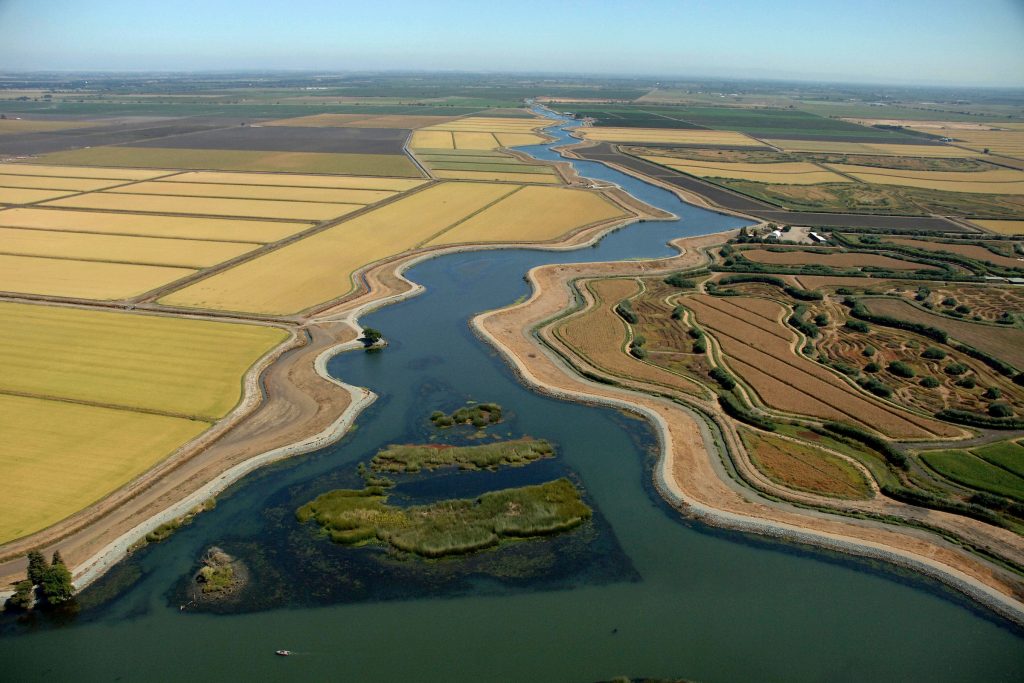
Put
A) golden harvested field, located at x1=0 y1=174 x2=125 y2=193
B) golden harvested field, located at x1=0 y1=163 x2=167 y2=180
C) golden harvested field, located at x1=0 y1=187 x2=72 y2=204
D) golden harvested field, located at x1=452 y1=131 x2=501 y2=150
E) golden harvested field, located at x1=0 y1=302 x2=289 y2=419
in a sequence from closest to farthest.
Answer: golden harvested field, located at x1=0 y1=302 x2=289 y2=419, golden harvested field, located at x1=0 y1=187 x2=72 y2=204, golden harvested field, located at x1=0 y1=174 x2=125 y2=193, golden harvested field, located at x1=0 y1=163 x2=167 y2=180, golden harvested field, located at x1=452 y1=131 x2=501 y2=150

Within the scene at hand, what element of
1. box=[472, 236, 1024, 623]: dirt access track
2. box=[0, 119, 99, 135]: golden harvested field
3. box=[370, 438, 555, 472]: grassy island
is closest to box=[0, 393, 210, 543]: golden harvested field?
→ box=[370, 438, 555, 472]: grassy island

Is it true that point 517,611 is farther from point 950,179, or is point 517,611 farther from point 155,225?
point 950,179

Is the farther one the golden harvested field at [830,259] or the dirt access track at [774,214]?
the dirt access track at [774,214]

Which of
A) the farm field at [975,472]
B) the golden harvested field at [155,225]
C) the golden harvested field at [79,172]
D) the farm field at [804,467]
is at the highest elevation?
the golden harvested field at [79,172]

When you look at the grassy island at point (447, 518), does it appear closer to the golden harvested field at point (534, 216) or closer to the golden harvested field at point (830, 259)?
the golden harvested field at point (534, 216)

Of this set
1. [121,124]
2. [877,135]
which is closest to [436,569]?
[121,124]

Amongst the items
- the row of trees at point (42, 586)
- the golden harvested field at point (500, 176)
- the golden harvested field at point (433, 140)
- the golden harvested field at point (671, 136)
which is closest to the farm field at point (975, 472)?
the row of trees at point (42, 586)

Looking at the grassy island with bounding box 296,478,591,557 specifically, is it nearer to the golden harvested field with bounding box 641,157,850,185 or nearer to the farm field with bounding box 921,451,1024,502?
Result: the farm field with bounding box 921,451,1024,502
